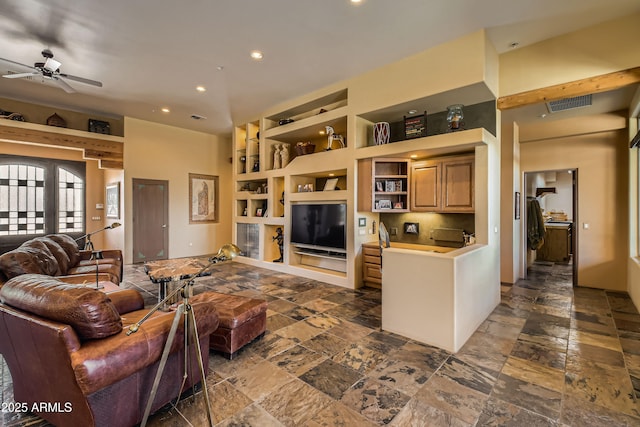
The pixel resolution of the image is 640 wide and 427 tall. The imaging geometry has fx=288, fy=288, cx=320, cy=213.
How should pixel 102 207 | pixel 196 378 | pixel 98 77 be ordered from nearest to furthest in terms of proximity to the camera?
1. pixel 196 378
2. pixel 98 77
3. pixel 102 207

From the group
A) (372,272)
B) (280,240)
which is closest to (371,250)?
(372,272)

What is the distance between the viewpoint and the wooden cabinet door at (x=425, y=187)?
4.62m

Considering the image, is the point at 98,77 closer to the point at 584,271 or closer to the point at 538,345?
the point at 538,345

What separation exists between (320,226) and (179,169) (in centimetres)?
487

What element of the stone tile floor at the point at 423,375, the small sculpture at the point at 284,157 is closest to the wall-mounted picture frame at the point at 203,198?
the small sculpture at the point at 284,157

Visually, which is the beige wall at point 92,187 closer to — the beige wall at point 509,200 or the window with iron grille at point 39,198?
the window with iron grille at point 39,198

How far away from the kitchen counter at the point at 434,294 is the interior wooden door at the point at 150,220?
667 centimetres

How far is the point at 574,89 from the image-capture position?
3791 millimetres

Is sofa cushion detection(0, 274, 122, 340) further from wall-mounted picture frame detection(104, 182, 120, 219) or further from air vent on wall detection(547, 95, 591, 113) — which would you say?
wall-mounted picture frame detection(104, 182, 120, 219)

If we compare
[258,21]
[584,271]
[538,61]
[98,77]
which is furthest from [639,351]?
[98,77]

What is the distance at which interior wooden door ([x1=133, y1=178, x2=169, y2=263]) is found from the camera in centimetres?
734

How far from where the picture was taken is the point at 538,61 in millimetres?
4055

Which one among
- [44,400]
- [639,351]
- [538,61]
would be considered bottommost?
[639,351]

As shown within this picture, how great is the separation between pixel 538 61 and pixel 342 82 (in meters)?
2.90
